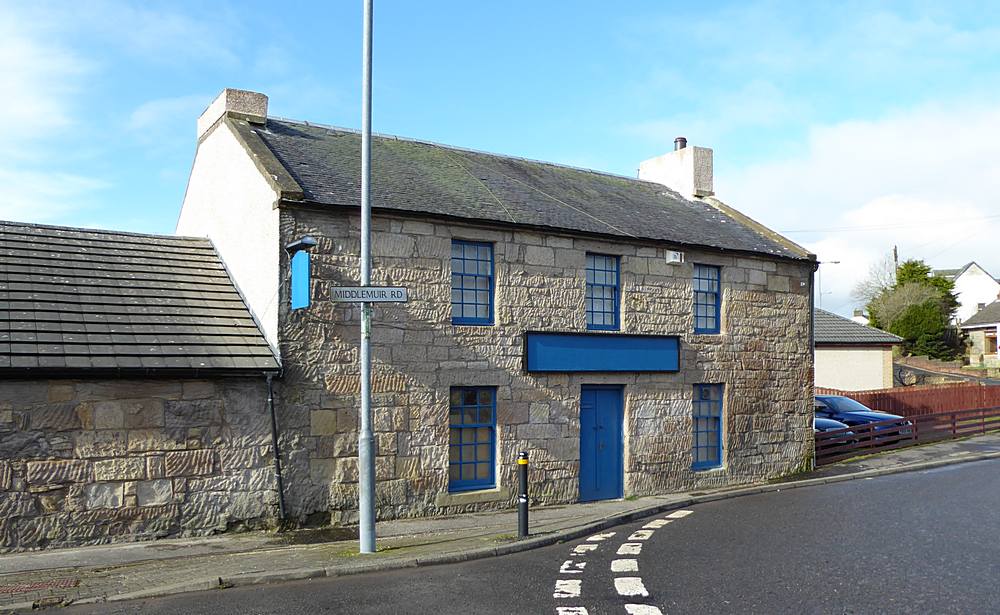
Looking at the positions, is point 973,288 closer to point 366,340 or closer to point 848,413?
point 848,413

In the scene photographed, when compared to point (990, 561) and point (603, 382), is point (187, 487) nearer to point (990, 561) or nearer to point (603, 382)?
point (603, 382)

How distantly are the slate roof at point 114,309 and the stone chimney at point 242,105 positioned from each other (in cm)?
269

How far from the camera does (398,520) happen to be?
42.0 ft

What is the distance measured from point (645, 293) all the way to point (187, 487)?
29.6ft

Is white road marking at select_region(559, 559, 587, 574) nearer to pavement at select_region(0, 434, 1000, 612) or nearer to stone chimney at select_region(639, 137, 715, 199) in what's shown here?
pavement at select_region(0, 434, 1000, 612)

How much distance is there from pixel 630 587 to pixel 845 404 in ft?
62.1

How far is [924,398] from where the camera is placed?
95.8ft

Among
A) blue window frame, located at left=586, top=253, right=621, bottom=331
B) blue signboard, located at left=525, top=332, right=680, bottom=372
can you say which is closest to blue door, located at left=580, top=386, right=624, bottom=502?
blue signboard, located at left=525, top=332, right=680, bottom=372

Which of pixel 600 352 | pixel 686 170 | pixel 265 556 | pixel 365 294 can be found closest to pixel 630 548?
pixel 265 556

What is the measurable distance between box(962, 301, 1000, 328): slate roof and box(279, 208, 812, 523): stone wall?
190 feet

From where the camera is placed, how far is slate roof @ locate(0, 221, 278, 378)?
35.4 ft

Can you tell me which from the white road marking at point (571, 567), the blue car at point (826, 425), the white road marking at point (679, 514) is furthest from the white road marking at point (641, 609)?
the blue car at point (826, 425)

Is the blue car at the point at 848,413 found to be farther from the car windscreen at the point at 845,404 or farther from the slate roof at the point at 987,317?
the slate roof at the point at 987,317

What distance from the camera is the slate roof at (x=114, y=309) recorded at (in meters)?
10.8
